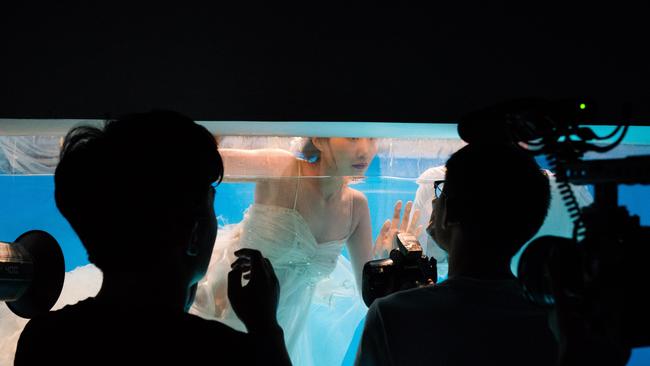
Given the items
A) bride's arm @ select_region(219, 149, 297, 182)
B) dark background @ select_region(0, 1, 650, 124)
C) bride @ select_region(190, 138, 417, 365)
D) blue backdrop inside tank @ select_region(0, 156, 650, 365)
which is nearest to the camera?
dark background @ select_region(0, 1, 650, 124)

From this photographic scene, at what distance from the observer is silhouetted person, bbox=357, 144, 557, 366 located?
879mm

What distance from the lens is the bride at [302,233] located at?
Result: 1.86m

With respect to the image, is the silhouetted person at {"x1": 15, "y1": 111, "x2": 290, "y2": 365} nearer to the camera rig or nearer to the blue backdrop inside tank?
→ the camera rig

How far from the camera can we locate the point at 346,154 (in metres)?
1.82

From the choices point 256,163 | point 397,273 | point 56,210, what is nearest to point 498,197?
point 397,273

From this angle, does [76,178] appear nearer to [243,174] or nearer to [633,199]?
[243,174]

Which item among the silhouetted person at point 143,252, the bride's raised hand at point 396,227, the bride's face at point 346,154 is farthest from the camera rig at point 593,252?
the bride's raised hand at point 396,227

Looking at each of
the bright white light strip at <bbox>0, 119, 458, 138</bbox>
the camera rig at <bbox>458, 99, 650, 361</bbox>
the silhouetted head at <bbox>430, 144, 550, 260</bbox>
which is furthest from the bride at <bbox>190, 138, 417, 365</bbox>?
the camera rig at <bbox>458, 99, 650, 361</bbox>

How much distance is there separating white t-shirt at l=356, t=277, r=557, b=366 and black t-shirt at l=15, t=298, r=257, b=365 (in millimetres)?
321

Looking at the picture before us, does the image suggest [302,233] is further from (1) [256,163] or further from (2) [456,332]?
(2) [456,332]

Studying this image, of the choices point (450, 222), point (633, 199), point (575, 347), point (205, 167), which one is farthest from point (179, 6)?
point (633, 199)

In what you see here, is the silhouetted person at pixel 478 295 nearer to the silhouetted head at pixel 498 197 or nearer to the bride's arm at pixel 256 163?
the silhouetted head at pixel 498 197

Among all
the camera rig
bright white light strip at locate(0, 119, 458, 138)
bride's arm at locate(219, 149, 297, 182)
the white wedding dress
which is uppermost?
bright white light strip at locate(0, 119, 458, 138)

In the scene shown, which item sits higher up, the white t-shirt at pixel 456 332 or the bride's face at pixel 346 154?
the bride's face at pixel 346 154
